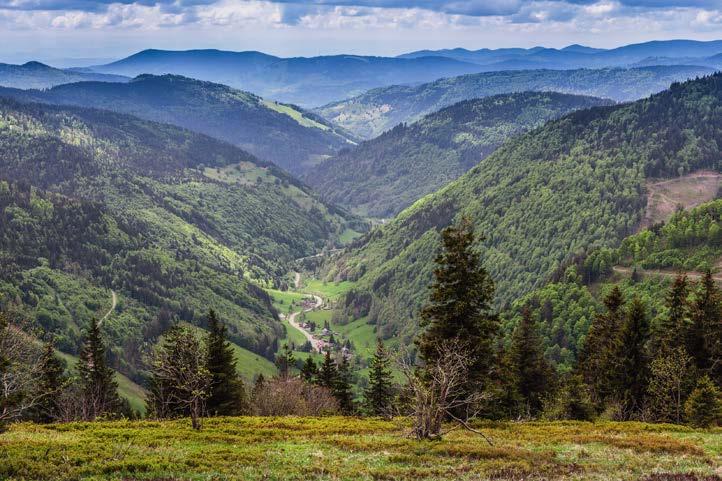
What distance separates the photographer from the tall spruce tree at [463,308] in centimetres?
5734

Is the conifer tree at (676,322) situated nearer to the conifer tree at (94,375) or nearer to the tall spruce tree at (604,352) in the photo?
the tall spruce tree at (604,352)

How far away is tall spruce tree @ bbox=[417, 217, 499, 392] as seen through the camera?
57344 millimetres

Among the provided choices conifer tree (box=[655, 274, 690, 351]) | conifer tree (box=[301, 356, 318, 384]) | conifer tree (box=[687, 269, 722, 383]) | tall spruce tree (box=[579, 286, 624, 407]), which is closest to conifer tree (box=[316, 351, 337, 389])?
conifer tree (box=[301, 356, 318, 384])

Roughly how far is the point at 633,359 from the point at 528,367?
1397 cm

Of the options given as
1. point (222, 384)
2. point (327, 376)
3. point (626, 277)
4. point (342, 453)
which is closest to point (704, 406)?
point (342, 453)

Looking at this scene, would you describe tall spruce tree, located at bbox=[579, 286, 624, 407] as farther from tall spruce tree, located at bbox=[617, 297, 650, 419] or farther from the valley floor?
the valley floor

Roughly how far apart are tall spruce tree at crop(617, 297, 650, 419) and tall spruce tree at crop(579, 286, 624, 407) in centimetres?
95

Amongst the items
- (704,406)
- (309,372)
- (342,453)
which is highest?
(342,453)

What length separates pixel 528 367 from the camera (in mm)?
82438

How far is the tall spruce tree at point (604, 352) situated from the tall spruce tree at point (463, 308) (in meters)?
27.2

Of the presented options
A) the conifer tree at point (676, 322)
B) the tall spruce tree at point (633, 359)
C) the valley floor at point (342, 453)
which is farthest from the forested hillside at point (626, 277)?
the valley floor at point (342, 453)

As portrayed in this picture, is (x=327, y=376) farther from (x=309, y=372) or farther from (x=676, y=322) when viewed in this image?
(x=676, y=322)

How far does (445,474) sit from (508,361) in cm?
4905

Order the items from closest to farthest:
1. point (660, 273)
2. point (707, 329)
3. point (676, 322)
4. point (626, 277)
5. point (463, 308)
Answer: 1. point (463, 308)
2. point (707, 329)
3. point (676, 322)
4. point (660, 273)
5. point (626, 277)
